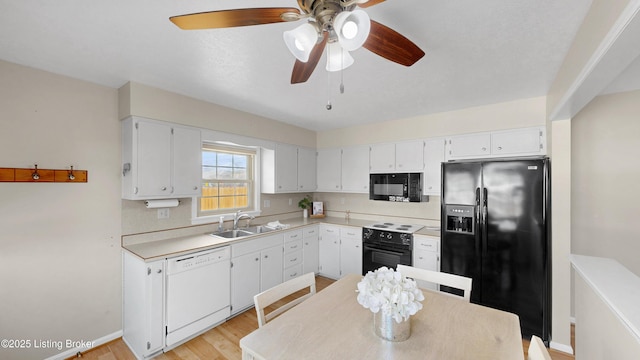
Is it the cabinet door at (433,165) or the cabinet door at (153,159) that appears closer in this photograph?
the cabinet door at (153,159)

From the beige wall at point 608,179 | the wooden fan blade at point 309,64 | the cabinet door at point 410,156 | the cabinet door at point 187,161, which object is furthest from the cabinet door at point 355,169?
the wooden fan blade at point 309,64

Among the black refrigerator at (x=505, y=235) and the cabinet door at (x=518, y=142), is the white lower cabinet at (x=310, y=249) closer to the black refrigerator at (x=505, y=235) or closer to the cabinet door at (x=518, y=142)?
the black refrigerator at (x=505, y=235)

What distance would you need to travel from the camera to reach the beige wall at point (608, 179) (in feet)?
7.99

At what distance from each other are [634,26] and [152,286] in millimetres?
Answer: 3342

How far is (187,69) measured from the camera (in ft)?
6.93

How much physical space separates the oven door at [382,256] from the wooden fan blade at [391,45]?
8.17 feet

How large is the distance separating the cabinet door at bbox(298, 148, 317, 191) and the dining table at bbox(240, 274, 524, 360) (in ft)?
9.25

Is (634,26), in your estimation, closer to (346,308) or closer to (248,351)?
(346,308)

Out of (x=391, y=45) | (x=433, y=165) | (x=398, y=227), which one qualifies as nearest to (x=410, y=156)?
(x=433, y=165)

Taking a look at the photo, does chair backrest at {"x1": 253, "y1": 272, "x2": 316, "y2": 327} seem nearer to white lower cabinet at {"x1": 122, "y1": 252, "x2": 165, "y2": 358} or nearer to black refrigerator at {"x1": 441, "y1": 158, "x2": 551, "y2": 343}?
white lower cabinet at {"x1": 122, "y1": 252, "x2": 165, "y2": 358}

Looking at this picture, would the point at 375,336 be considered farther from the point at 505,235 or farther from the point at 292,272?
the point at 292,272

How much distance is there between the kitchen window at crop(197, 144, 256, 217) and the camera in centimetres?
327

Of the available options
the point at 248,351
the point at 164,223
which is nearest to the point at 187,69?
the point at 164,223

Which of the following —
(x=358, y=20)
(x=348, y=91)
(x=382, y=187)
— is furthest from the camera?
(x=382, y=187)
